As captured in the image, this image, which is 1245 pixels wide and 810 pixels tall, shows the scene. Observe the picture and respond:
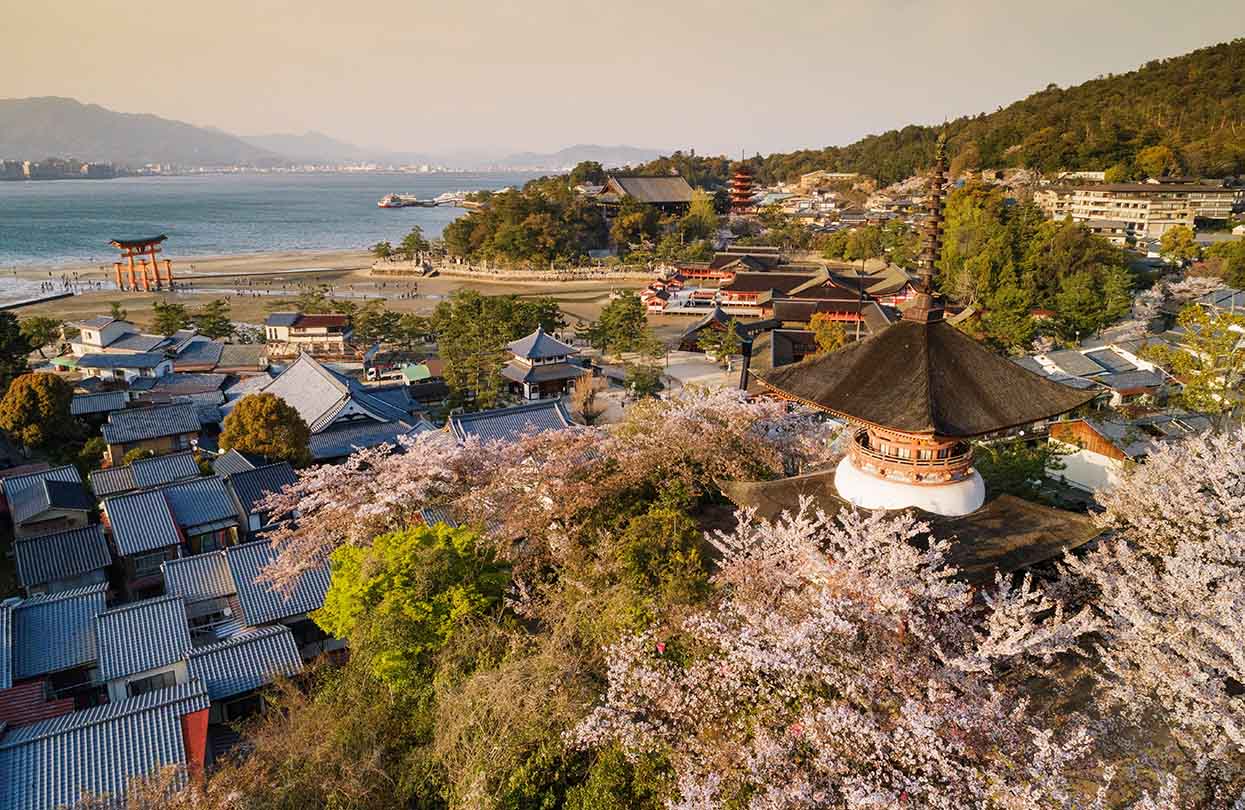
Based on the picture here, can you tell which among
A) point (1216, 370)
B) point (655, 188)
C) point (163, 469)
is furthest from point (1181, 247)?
point (163, 469)

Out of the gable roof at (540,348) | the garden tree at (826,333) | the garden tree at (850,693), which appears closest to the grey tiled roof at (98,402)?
the gable roof at (540,348)

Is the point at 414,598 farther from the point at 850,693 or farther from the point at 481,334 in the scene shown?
the point at 481,334

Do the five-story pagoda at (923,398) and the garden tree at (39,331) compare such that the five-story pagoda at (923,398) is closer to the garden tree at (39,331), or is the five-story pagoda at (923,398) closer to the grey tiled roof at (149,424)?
the grey tiled roof at (149,424)

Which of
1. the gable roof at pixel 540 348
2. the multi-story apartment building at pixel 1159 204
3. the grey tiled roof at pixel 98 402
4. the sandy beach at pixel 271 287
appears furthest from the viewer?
the multi-story apartment building at pixel 1159 204

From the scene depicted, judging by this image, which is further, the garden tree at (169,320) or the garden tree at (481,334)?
the garden tree at (169,320)

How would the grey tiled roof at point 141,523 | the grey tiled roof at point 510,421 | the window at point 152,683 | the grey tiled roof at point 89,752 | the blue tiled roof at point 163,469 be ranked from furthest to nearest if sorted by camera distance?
the blue tiled roof at point 163,469
the grey tiled roof at point 510,421
the grey tiled roof at point 141,523
the window at point 152,683
the grey tiled roof at point 89,752

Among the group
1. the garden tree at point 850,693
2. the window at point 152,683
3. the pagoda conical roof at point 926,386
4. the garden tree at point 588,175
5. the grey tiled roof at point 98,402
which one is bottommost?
the window at point 152,683

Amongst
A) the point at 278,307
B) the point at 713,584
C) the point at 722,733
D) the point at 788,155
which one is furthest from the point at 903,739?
the point at 788,155

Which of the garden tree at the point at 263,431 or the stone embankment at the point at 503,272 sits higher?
the stone embankment at the point at 503,272
